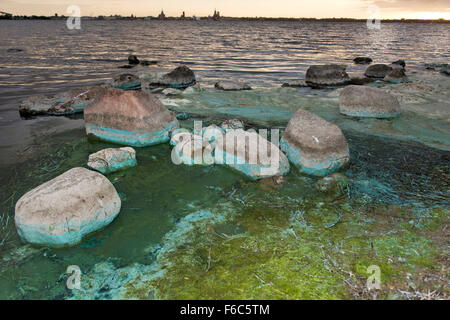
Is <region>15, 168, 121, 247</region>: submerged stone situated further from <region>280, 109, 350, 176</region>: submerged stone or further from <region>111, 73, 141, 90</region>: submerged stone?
<region>111, 73, 141, 90</region>: submerged stone

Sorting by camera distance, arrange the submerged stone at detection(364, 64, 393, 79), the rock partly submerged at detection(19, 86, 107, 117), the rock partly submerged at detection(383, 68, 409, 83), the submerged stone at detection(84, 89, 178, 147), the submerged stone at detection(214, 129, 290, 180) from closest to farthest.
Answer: the submerged stone at detection(214, 129, 290, 180), the submerged stone at detection(84, 89, 178, 147), the rock partly submerged at detection(19, 86, 107, 117), the rock partly submerged at detection(383, 68, 409, 83), the submerged stone at detection(364, 64, 393, 79)

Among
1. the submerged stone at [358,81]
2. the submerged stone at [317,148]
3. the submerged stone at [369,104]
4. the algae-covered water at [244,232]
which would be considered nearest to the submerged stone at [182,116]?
the algae-covered water at [244,232]

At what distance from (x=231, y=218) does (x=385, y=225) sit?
2297 mm

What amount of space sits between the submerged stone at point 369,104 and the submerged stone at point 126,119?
6.18 metres

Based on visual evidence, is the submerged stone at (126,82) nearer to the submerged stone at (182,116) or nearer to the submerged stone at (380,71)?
the submerged stone at (182,116)

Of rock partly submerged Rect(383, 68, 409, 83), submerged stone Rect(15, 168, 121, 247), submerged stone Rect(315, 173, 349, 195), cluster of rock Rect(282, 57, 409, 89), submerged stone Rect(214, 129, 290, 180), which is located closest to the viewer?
submerged stone Rect(15, 168, 121, 247)

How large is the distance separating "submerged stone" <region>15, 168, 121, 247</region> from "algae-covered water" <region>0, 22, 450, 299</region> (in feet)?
0.52

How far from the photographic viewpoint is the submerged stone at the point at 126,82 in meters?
14.2

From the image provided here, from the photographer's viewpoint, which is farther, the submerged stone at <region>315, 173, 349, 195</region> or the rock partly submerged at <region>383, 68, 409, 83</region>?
the rock partly submerged at <region>383, 68, 409, 83</region>

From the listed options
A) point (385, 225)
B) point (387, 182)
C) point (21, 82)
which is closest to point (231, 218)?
point (385, 225)

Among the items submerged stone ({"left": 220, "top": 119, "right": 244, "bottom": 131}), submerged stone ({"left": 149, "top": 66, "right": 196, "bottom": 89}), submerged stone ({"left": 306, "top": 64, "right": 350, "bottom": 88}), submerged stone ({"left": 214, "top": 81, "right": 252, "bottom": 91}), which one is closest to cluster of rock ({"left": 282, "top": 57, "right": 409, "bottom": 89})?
submerged stone ({"left": 306, "top": 64, "right": 350, "bottom": 88})

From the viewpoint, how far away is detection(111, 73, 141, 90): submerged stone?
46.5ft

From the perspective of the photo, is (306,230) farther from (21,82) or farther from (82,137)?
(21,82)
